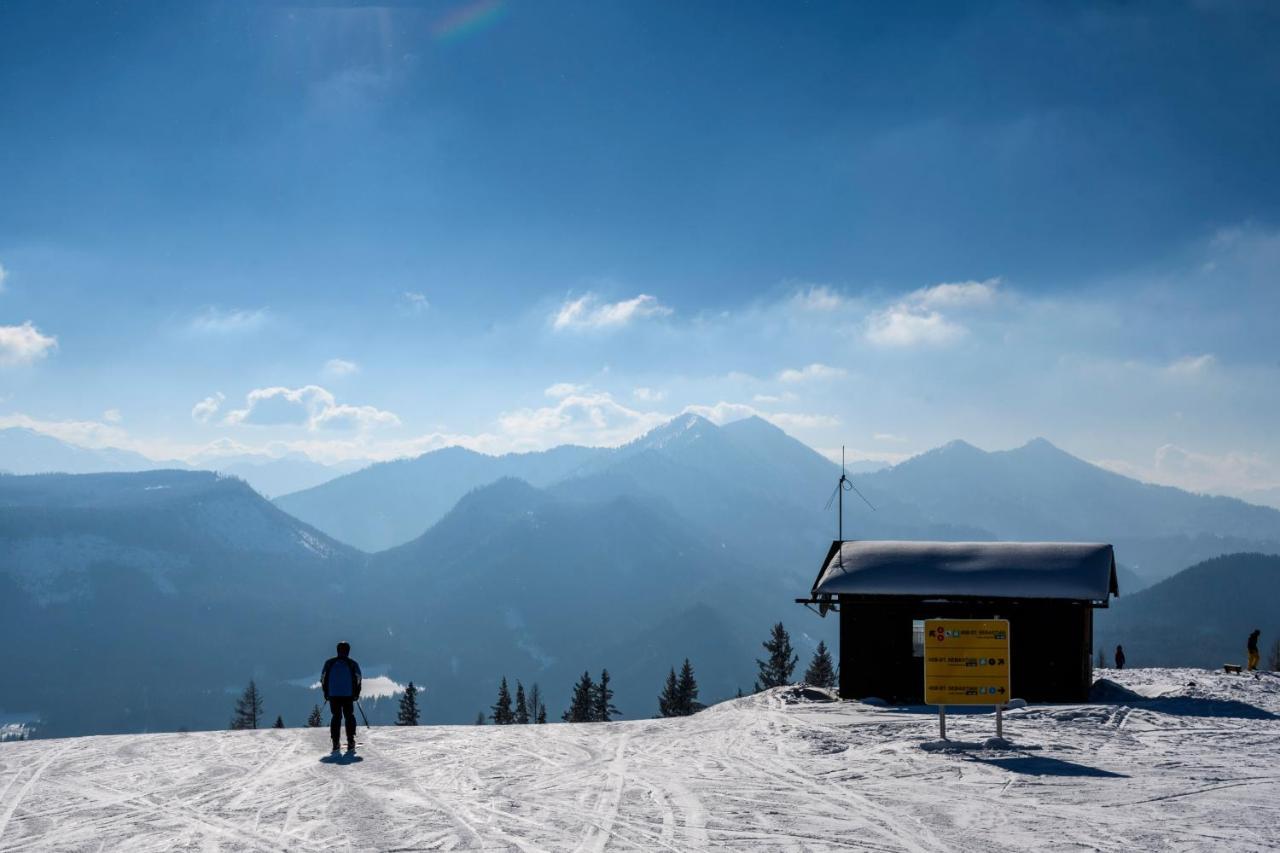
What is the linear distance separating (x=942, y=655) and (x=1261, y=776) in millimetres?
5425

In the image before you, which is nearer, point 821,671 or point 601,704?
point 601,704

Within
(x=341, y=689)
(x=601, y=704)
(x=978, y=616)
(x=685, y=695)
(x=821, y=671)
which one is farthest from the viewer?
(x=821, y=671)

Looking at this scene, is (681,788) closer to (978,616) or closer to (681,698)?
(978,616)

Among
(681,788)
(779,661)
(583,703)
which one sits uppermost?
(681,788)

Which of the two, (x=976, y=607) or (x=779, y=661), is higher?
(x=976, y=607)

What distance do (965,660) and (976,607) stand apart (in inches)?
442

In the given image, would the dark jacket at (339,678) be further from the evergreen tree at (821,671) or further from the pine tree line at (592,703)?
the evergreen tree at (821,671)

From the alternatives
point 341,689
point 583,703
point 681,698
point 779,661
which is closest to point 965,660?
point 341,689

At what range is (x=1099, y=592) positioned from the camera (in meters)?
26.3

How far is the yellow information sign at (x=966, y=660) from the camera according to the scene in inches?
664

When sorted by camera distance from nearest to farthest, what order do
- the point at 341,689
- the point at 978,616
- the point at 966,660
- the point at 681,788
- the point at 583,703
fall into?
the point at 681,788 → the point at 341,689 → the point at 966,660 → the point at 978,616 → the point at 583,703

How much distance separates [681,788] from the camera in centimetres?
1273

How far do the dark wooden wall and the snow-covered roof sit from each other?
1.50 feet

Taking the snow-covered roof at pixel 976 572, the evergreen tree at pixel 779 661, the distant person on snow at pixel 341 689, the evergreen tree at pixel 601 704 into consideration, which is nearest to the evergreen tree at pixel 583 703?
the evergreen tree at pixel 601 704
